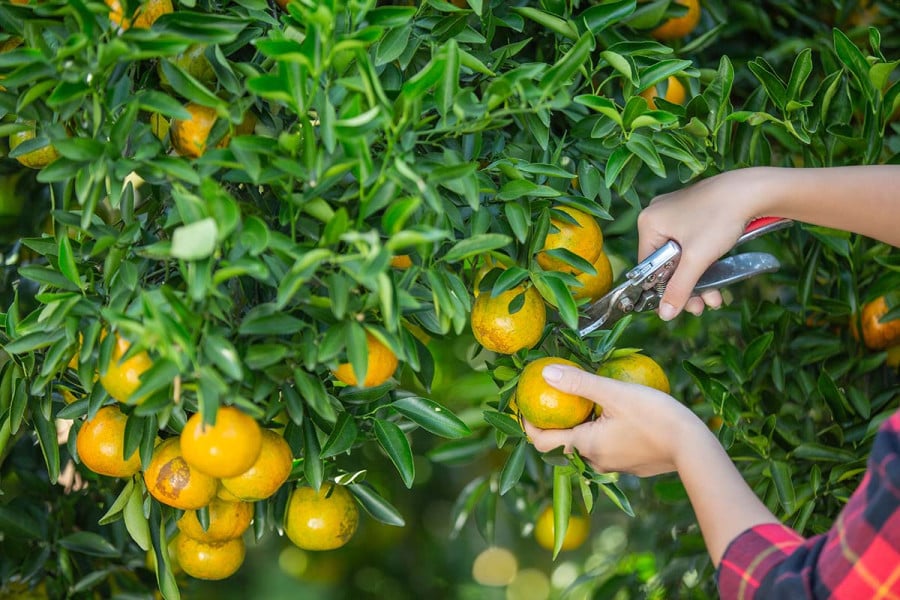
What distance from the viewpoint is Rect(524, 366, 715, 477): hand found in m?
0.98

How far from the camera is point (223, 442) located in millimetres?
869

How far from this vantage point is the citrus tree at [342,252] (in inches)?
33.2

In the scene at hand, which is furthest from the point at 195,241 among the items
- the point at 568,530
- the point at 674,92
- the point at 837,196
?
→ the point at 568,530

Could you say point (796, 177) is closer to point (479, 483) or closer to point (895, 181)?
point (895, 181)

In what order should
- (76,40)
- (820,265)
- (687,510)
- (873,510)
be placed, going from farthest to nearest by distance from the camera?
(687,510), (820,265), (76,40), (873,510)

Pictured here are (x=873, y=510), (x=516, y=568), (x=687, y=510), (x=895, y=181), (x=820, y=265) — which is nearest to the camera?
(x=873, y=510)

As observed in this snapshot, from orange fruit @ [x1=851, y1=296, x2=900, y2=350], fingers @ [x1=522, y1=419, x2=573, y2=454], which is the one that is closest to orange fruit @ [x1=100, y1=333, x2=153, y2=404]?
fingers @ [x1=522, y1=419, x2=573, y2=454]

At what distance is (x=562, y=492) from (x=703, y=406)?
450mm

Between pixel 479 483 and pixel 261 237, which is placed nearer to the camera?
pixel 261 237

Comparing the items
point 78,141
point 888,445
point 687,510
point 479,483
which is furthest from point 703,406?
point 78,141

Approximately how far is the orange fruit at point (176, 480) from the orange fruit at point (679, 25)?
0.85m

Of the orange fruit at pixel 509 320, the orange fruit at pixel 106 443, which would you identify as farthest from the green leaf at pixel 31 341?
the orange fruit at pixel 509 320

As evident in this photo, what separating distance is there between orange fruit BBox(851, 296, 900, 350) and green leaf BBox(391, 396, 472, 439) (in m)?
0.69

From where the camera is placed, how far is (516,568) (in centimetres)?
216
